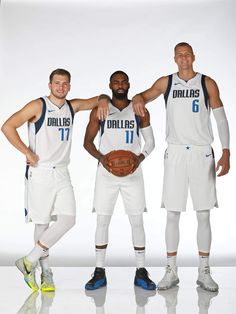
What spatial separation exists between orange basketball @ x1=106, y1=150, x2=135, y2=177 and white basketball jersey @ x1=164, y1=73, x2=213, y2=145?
0.38 m

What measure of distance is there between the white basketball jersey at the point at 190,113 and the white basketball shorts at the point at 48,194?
895 mm

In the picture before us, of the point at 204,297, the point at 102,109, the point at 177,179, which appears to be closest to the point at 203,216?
the point at 177,179

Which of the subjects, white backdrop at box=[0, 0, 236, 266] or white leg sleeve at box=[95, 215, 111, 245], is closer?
white leg sleeve at box=[95, 215, 111, 245]

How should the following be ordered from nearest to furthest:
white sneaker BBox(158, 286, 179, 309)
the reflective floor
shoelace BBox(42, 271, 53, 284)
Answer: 1. the reflective floor
2. white sneaker BBox(158, 286, 179, 309)
3. shoelace BBox(42, 271, 53, 284)

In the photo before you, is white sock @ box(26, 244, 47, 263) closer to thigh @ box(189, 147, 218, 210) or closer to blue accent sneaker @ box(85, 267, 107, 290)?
blue accent sneaker @ box(85, 267, 107, 290)

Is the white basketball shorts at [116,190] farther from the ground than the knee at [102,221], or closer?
farther from the ground

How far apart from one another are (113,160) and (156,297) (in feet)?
3.49

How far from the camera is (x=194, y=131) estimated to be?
7.04 m

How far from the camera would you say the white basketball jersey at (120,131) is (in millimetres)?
7129

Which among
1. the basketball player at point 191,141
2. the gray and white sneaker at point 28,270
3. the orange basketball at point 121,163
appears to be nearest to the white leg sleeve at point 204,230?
the basketball player at point 191,141

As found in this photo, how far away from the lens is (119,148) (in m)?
7.12

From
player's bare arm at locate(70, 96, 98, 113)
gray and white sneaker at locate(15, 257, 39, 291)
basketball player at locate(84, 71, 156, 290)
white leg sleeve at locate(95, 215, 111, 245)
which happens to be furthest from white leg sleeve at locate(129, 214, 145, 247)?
player's bare arm at locate(70, 96, 98, 113)

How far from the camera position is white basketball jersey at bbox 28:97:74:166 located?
23.0 feet

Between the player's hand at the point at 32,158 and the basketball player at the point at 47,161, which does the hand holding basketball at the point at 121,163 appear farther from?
the player's hand at the point at 32,158
